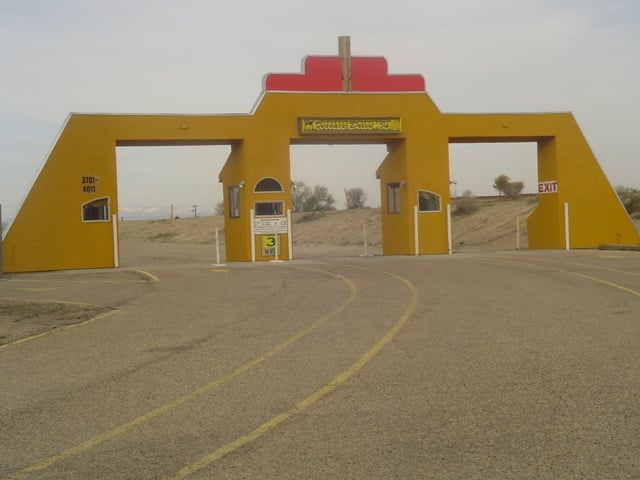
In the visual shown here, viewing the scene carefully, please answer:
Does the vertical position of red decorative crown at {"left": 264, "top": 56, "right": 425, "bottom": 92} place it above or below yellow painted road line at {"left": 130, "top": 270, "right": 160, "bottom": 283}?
above

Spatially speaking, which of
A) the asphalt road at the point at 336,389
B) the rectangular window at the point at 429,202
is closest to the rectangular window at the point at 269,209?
the rectangular window at the point at 429,202

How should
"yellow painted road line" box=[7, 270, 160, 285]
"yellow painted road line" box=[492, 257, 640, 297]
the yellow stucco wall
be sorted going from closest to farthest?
"yellow painted road line" box=[492, 257, 640, 297], "yellow painted road line" box=[7, 270, 160, 285], the yellow stucco wall

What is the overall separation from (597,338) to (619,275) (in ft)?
34.6

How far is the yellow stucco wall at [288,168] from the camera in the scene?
29609 mm

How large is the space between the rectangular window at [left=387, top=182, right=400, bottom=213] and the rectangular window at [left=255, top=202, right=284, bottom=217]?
534 cm

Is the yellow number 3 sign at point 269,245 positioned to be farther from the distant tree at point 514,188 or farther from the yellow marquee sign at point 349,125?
the distant tree at point 514,188

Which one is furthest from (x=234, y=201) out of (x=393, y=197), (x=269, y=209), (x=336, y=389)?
(x=336, y=389)

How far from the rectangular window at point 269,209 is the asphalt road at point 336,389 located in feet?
47.1

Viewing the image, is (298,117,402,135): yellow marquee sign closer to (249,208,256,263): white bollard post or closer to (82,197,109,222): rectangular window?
(249,208,256,263): white bollard post

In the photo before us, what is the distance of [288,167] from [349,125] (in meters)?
2.89

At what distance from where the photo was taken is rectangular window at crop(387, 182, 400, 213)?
34469 millimetres

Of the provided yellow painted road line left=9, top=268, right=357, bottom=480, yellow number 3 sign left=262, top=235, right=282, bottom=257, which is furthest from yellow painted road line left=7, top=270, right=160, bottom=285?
yellow painted road line left=9, top=268, right=357, bottom=480

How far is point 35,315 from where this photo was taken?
1603 centimetres

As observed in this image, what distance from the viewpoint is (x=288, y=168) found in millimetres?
31984
